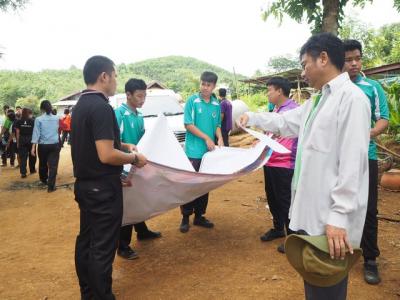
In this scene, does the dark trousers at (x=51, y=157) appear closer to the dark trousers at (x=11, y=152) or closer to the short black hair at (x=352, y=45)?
the dark trousers at (x=11, y=152)

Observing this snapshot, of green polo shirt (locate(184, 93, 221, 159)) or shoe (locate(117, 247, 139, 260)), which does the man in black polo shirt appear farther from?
green polo shirt (locate(184, 93, 221, 159))

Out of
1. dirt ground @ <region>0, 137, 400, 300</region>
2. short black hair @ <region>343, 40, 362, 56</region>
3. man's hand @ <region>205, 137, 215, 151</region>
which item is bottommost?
dirt ground @ <region>0, 137, 400, 300</region>

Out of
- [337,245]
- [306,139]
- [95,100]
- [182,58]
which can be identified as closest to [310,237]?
[337,245]

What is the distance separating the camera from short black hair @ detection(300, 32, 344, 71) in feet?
5.51

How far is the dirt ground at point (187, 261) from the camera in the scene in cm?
296

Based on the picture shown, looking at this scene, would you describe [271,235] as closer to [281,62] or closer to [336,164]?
[336,164]

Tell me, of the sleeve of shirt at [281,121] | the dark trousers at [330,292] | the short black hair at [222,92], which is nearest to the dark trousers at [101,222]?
the sleeve of shirt at [281,121]

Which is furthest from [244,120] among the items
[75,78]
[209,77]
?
[75,78]

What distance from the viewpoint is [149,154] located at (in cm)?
334

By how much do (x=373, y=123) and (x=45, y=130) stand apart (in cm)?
609

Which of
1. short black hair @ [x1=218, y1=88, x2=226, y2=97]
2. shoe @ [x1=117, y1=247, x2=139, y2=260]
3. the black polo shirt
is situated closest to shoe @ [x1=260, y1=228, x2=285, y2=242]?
shoe @ [x1=117, y1=247, x2=139, y2=260]

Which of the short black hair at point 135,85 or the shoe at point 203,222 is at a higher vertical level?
the short black hair at point 135,85

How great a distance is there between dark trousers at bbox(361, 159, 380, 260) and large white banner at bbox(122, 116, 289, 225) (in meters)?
0.90

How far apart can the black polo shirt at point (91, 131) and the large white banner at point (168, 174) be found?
404 millimetres
